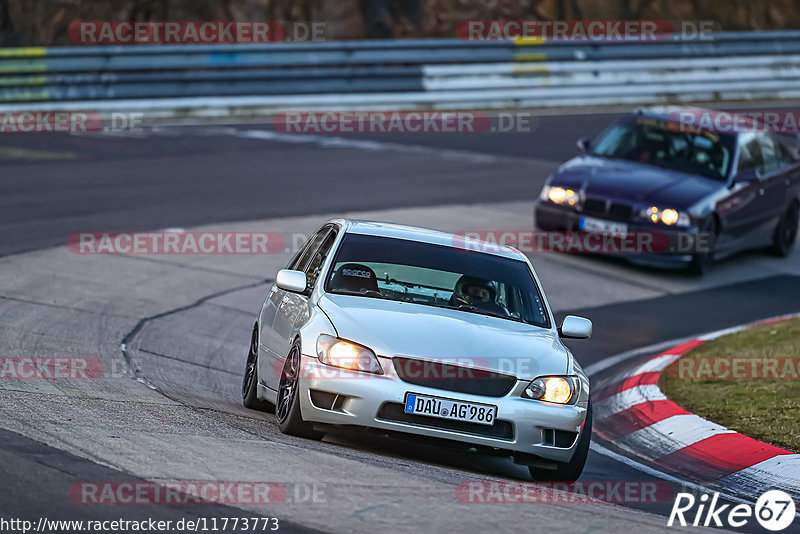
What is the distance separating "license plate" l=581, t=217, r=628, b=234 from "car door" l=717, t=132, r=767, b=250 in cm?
128

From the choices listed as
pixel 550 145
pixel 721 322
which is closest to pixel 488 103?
pixel 550 145

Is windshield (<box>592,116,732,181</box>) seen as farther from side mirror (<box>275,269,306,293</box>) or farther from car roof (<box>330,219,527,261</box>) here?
side mirror (<box>275,269,306,293</box>)

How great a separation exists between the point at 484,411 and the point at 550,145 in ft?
56.2

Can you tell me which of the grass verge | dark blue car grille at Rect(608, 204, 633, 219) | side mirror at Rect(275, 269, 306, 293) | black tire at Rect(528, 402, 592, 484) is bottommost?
the grass verge

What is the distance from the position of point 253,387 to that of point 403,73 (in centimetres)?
1753

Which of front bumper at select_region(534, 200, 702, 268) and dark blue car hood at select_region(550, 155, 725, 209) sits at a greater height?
dark blue car hood at select_region(550, 155, 725, 209)

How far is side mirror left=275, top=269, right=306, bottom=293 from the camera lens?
8500 mm

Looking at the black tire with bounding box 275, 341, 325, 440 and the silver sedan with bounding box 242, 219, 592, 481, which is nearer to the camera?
the silver sedan with bounding box 242, 219, 592, 481

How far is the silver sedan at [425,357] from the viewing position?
24.7 feet

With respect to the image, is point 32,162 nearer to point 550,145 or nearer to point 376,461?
point 550,145

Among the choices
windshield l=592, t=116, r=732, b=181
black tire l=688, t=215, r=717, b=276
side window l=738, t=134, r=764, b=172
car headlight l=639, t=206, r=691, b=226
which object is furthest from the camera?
side window l=738, t=134, r=764, b=172

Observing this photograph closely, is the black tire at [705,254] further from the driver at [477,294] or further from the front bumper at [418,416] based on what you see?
the front bumper at [418,416]

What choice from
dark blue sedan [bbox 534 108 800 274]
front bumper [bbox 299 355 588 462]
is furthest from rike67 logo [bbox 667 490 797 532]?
dark blue sedan [bbox 534 108 800 274]

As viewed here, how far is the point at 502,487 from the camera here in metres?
7.01
